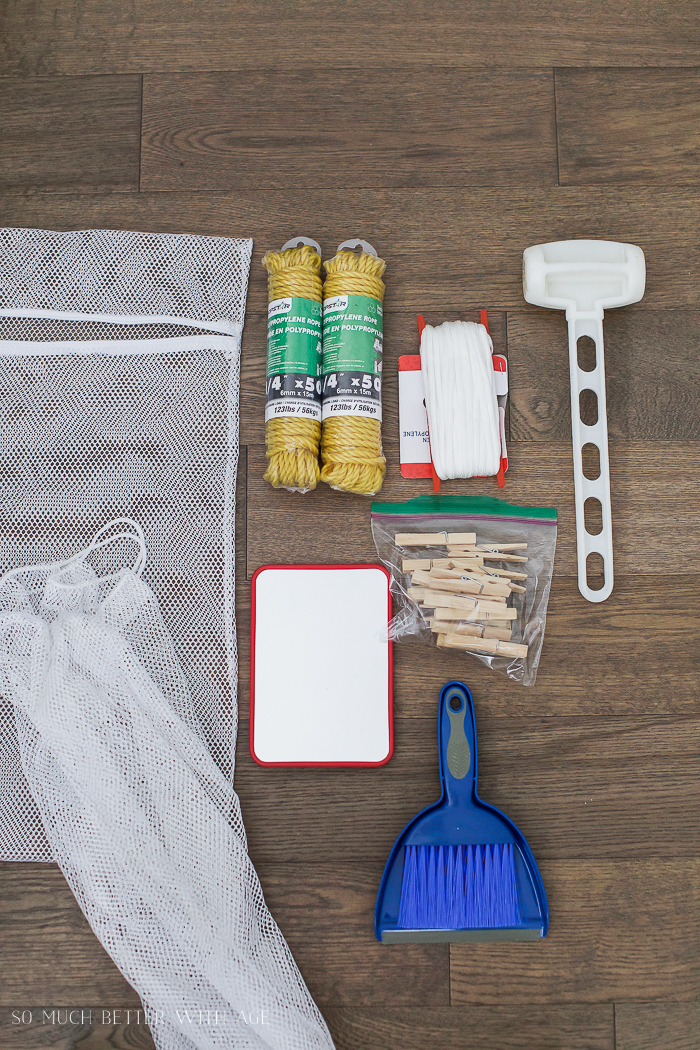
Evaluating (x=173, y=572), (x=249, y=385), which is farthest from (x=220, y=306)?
(x=173, y=572)

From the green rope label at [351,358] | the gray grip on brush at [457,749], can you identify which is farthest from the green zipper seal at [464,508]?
the gray grip on brush at [457,749]

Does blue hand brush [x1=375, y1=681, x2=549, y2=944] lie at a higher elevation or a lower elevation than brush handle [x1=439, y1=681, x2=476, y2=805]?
lower

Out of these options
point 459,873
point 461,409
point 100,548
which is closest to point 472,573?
point 461,409

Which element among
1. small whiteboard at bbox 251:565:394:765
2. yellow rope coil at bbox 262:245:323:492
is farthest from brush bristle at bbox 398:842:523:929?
yellow rope coil at bbox 262:245:323:492

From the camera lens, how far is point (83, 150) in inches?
32.7

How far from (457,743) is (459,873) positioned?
133mm

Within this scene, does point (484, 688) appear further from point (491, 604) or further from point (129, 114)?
point (129, 114)

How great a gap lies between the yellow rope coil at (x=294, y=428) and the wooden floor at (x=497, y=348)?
5 centimetres

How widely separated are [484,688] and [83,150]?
2.74 ft

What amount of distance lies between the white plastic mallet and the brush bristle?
31 cm

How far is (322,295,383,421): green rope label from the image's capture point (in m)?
0.73

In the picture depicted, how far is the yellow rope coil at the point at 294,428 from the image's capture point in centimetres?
72

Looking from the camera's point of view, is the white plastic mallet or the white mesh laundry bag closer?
the white mesh laundry bag

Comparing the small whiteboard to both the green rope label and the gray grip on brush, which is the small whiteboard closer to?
the gray grip on brush
